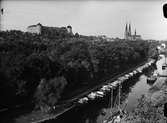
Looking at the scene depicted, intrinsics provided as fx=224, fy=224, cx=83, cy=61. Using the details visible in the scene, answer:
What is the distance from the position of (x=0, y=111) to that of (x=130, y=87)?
14.6 meters

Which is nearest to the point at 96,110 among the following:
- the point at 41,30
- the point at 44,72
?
the point at 44,72

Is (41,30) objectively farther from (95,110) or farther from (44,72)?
(95,110)

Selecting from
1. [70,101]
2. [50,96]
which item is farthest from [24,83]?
[70,101]

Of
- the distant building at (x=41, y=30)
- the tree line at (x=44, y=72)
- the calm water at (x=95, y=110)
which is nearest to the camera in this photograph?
the calm water at (x=95, y=110)

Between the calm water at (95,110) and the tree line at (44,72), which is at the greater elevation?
the tree line at (44,72)

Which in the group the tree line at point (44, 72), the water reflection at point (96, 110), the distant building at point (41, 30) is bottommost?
the water reflection at point (96, 110)

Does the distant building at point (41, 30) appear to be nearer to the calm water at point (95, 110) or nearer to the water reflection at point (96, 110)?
the water reflection at point (96, 110)

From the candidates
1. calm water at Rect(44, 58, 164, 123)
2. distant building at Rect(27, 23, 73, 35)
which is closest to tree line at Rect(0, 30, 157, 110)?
calm water at Rect(44, 58, 164, 123)

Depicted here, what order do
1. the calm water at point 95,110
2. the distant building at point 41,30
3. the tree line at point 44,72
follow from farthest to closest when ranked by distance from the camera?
1. the distant building at point 41,30
2. the tree line at point 44,72
3. the calm water at point 95,110

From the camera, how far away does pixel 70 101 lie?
17125mm

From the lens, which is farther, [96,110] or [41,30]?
[41,30]

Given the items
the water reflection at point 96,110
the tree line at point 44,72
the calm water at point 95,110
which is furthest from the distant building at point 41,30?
the calm water at point 95,110

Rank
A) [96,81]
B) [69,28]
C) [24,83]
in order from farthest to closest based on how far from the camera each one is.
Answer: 1. [69,28]
2. [96,81]
3. [24,83]

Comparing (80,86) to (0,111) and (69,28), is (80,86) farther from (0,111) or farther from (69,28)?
(69,28)
